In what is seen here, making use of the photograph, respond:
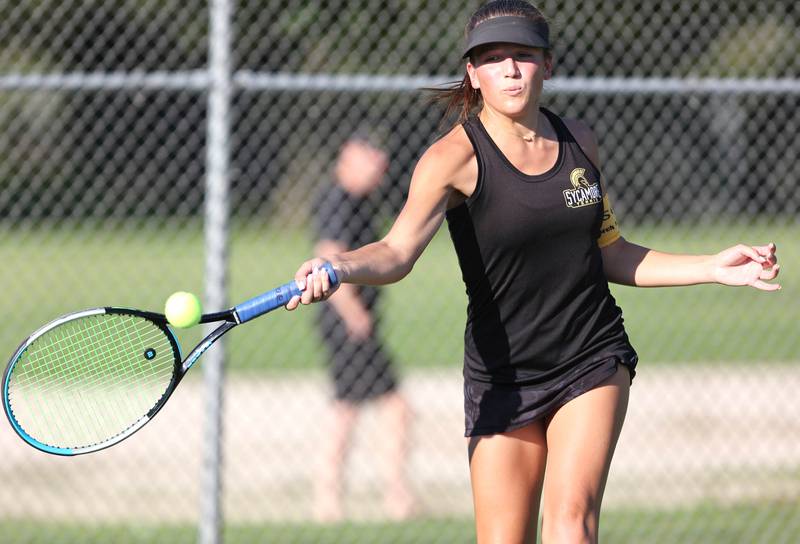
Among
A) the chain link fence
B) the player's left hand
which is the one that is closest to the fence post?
the chain link fence

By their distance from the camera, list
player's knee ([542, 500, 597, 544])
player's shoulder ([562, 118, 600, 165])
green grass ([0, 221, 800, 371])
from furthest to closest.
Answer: green grass ([0, 221, 800, 371]) → player's shoulder ([562, 118, 600, 165]) → player's knee ([542, 500, 597, 544])

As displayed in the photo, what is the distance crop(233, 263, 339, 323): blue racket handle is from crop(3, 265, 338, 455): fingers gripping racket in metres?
0.22

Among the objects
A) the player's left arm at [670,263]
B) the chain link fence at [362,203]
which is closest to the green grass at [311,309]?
the chain link fence at [362,203]

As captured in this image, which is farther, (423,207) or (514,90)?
(514,90)

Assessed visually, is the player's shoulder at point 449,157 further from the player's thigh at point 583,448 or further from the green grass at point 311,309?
the green grass at point 311,309

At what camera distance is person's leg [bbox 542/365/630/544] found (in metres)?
3.45

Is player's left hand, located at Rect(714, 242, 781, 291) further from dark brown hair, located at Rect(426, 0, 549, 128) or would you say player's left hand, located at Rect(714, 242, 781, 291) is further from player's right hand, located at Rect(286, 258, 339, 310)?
player's right hand, located at Rect(286, 258, 339, 310)

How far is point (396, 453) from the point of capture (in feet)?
22.5

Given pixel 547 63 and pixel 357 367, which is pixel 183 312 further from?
pixel 357 367

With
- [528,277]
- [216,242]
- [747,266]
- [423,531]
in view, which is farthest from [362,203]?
[747,266]

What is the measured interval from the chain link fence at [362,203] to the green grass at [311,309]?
0.14m

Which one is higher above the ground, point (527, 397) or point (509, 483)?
point (527, 397)

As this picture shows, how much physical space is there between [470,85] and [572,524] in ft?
4.65

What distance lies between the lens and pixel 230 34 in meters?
5.24
